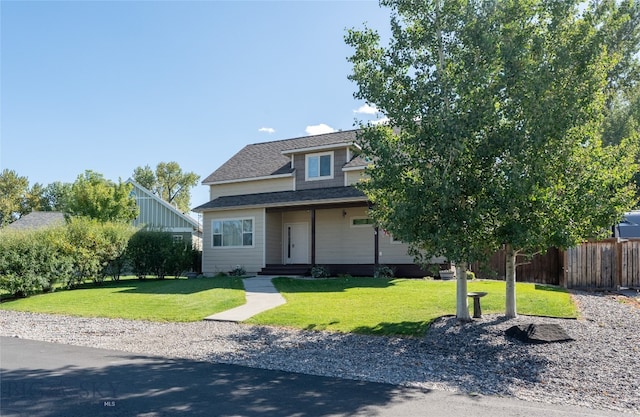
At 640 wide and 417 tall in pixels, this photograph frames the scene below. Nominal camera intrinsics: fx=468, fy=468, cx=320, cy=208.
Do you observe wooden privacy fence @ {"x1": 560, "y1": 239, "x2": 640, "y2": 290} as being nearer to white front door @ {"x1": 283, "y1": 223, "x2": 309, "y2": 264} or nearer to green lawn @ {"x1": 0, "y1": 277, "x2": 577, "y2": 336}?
green lawn @ {"x1": 0, "y1": 277, "x2": 577, "y2": 336}

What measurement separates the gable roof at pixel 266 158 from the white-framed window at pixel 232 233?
2.45 m

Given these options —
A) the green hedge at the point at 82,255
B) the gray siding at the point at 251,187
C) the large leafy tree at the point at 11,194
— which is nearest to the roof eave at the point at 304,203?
the gray siding at the point at 251,187

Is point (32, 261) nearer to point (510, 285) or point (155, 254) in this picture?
point (155, 254)

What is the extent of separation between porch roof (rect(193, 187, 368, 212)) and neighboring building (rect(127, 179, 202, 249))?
953cm

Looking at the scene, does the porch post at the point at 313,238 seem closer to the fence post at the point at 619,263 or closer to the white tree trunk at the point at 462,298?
the white tree trunk at the point at 462,298

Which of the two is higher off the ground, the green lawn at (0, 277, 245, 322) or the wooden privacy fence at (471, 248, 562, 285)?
the wooden privacy fence at (471, 248, 562, 285)

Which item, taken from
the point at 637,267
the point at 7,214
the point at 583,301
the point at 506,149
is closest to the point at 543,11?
the point at 506,149

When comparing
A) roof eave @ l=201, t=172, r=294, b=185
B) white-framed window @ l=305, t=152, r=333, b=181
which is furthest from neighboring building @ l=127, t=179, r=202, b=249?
white-framed window @ l=305, t=152, r=333, b=181

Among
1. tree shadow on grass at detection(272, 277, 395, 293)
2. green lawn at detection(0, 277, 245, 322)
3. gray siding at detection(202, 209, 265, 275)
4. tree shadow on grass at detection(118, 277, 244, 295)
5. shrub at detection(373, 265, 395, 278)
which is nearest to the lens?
green lawn at detection(0, 277, 245, 322)

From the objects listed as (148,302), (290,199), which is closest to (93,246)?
(148,302)

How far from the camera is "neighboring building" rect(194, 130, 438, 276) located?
2070cm

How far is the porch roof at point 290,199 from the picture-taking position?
20062 millimetres

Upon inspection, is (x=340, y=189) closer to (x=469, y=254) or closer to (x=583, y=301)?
(x=583, y=301)

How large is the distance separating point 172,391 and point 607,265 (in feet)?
49.4
